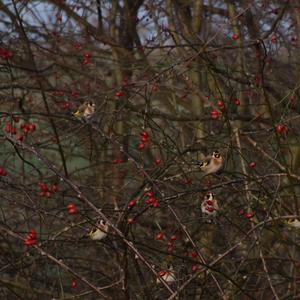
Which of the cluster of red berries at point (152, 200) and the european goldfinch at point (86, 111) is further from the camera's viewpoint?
the european goldfinch at point (86, 111)

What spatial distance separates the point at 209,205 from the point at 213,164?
511mm

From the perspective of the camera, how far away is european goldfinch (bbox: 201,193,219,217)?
165 inches

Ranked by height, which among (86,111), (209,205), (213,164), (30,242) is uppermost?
(86,111)

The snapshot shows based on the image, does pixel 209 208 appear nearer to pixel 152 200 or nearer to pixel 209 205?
pixel 209 205

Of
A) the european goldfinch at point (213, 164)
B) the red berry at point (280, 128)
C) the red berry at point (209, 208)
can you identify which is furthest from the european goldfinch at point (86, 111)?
the red berry at point (280, 128)

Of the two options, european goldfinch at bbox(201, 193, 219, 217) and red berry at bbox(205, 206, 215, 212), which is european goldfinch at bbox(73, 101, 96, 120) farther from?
red berry at bbox(205, 206, 215, 212)

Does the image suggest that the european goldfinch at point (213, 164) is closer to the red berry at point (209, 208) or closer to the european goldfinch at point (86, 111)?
the red berry at point (209, 208)

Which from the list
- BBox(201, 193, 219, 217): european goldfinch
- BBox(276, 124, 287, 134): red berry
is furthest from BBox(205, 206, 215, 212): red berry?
BBox(276, 124, 287, 134): red berry

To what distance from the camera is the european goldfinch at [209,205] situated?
419 cm

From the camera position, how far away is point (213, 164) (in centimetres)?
470

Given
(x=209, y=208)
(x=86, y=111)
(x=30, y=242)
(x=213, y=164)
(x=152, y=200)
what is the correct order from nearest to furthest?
(x=30, y=242) < (x=152, y=200) < (x=209, y=208) < (x=213, y=164) < (x=86, y=111)

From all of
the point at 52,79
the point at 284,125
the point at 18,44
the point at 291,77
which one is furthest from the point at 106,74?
the point at 284,125

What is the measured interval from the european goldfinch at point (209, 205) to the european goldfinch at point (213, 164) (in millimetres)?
294

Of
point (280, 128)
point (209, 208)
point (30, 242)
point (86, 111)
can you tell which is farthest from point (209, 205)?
point (86, 111)
